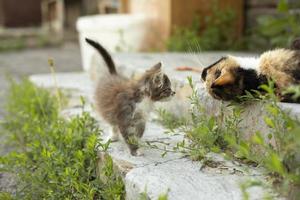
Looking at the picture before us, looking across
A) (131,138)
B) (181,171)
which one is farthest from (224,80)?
(131,138)

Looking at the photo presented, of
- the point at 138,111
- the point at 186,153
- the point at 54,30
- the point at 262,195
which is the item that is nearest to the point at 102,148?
the point at 138,111

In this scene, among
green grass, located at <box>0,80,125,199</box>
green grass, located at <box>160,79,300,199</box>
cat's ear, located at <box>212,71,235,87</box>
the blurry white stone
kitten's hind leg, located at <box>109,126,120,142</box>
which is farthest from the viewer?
the blurry white stone

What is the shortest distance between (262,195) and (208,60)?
220 cm

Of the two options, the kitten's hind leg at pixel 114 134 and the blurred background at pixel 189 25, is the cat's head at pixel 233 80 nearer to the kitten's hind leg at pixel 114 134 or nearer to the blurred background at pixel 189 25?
the kitten's hind leg at pixel 114 134

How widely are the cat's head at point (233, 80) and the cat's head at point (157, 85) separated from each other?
388 millimetres

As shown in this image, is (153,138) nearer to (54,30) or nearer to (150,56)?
(150,56)

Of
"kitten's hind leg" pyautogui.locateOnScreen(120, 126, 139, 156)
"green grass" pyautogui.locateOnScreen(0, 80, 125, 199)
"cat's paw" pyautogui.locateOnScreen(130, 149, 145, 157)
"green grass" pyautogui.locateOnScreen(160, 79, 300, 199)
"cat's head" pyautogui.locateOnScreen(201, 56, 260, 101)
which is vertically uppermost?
"cat's head" pyautogui.locateOnScreen(201, 56, 260, 101)

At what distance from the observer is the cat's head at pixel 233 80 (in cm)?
249

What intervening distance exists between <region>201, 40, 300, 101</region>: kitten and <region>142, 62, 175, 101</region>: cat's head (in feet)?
1.14

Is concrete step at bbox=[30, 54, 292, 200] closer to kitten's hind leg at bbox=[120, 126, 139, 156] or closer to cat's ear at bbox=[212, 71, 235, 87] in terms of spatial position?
kitten's hind leg at bbox=[120, 126, 139, 156]

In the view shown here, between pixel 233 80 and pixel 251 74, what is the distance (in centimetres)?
12

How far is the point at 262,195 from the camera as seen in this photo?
210 cm

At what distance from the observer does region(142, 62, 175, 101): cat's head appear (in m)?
2.93

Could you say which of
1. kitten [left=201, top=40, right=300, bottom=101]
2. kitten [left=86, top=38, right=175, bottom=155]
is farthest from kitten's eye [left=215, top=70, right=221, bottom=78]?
kitten [left=86, top=38, right=175, bottom=155]
